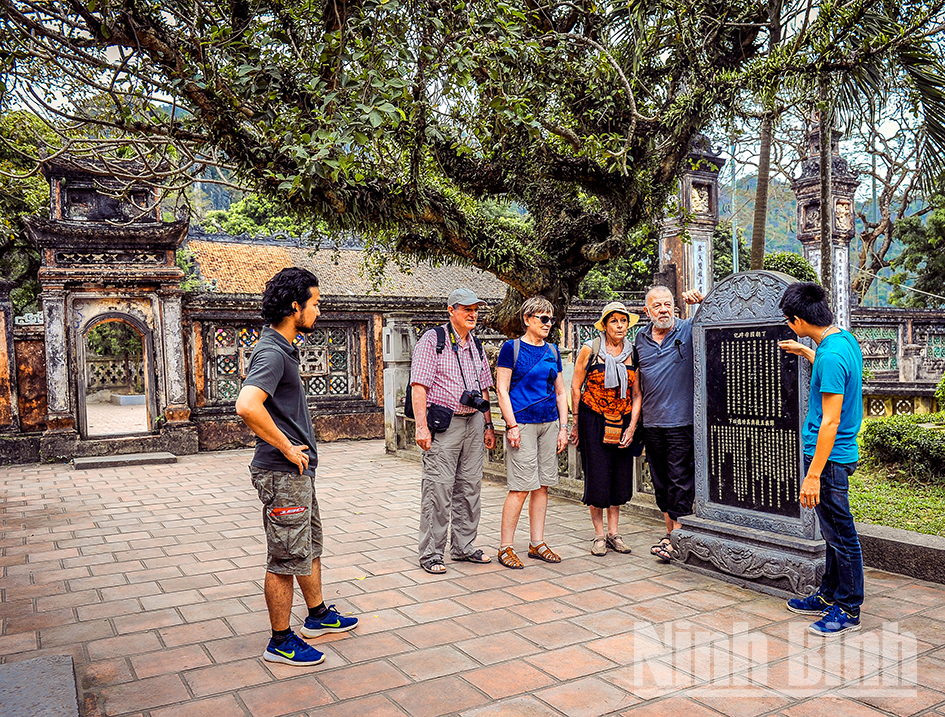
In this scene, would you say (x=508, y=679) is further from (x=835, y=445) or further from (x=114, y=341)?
(x=114, y=341)

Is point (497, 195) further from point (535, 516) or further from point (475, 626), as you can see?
point (475, 626)

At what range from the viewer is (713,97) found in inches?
317

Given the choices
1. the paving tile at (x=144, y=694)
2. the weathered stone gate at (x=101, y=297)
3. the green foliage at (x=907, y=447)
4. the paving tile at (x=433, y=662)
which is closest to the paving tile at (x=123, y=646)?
the paving tile at (x=144, y=694)

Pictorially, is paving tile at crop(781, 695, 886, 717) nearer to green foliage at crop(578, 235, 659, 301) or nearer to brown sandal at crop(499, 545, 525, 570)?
brown sandal at crop(499, 545, 525, 570)

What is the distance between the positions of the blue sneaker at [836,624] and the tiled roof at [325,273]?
1291 cm

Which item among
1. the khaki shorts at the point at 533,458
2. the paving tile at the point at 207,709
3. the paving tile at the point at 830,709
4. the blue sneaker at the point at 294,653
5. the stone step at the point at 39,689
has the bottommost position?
the paving tile at the point at 830,709

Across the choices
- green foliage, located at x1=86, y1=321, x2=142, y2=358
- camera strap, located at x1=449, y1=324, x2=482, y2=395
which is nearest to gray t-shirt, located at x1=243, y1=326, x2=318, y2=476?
camera strap, located at x1=449, y1=324, x2=482, y2=395

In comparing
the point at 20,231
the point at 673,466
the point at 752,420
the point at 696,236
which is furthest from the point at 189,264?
the point at 752,420

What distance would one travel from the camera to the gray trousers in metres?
4.90

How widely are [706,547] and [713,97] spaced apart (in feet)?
18.0

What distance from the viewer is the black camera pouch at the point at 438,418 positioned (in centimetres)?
484

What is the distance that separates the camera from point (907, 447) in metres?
6.43

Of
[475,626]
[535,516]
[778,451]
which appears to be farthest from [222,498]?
[778,451]

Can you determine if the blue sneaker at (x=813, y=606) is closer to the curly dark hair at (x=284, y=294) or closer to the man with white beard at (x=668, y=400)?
the man with white beard at (x=668, y=400)
